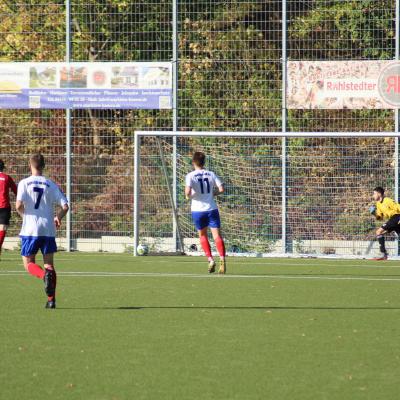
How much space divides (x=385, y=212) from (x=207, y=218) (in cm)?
469

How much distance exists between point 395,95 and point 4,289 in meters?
10.6

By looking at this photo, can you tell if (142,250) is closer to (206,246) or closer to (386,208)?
(206,246)

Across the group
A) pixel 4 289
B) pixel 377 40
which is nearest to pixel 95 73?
pixel 377 40

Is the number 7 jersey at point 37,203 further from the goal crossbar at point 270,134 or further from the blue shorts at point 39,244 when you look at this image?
the goal crossbar at point 270,134

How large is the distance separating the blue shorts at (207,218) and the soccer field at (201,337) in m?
0.80

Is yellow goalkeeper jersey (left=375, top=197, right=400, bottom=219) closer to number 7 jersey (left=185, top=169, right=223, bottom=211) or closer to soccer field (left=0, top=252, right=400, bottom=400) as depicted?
soccer field (left=0, top=252, right=400, bottom=400)

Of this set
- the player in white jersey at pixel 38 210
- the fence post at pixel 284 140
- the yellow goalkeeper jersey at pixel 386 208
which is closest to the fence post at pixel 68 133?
the fence post at pixel 284 140

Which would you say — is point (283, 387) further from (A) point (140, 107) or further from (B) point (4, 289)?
(A) point (140, 107)

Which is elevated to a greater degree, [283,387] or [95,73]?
[95,73]

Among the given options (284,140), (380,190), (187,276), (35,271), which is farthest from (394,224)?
(35,271)

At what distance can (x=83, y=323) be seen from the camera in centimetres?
1109

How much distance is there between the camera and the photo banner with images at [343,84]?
22.4 m

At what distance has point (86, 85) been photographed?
23703 millimetres

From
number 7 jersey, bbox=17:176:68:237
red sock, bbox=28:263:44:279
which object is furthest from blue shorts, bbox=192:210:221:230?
number 7 jersey, bbox=17:176:68:237
